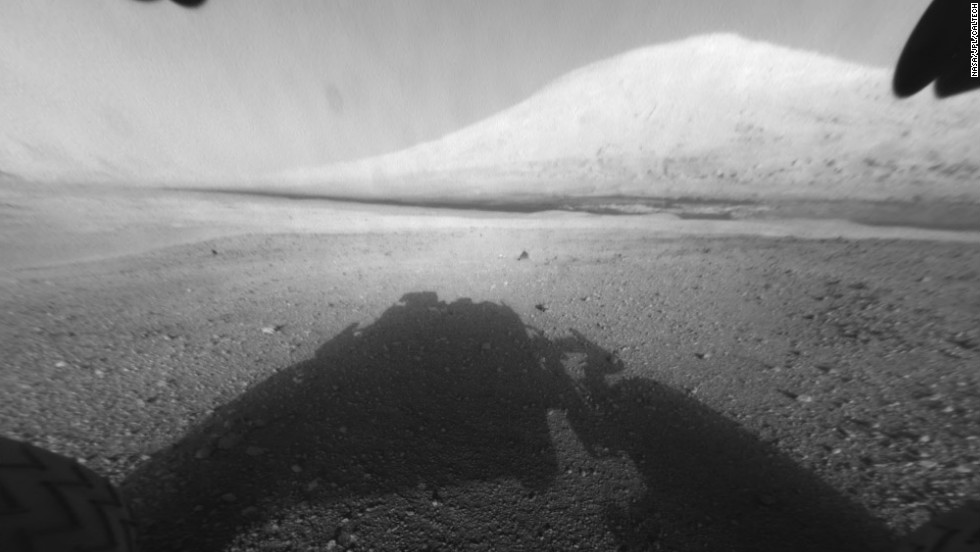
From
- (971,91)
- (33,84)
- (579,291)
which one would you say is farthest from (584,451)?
(33,84)

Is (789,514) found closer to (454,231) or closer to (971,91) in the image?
(454,231)

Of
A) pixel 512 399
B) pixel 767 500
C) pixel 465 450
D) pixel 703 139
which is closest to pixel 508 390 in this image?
pixel 512 399

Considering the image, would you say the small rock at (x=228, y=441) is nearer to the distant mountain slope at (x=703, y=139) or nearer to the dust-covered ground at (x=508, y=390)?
the dust-covered ground at (x=508, y=390)

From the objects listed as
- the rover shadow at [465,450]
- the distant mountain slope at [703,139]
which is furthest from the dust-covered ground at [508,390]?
the distant mountain slope at [703,139]

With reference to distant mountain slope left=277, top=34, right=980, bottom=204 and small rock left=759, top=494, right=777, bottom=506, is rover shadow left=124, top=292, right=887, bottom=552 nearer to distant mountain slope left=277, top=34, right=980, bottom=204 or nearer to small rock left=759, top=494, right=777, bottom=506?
small rock left=759, top=494, right=777, bottom=506

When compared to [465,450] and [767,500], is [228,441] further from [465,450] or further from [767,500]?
[767,500]
